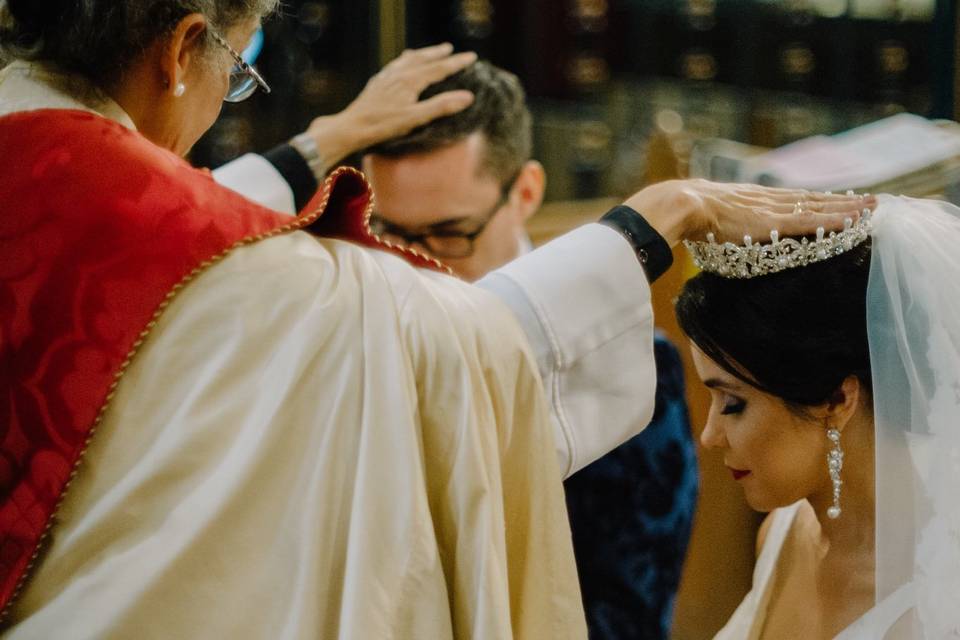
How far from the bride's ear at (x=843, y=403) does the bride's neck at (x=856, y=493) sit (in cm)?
1

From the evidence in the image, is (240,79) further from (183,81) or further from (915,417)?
(915,417)

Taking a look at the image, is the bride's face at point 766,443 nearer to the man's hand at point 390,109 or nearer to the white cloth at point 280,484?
the white cloth at point 280,484

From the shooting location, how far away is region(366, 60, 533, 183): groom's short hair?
266cm

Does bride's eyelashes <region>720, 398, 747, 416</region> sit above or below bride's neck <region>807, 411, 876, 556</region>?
above

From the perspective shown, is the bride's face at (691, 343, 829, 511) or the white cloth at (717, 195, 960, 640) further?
the bride's face at (691, 343, 829, 511)

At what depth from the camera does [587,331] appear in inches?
62.6

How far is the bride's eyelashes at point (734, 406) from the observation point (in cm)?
191

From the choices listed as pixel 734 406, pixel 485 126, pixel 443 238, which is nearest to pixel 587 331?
pixel 734 406

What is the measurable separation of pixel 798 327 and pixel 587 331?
40 cm

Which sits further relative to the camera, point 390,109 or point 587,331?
point 390,109

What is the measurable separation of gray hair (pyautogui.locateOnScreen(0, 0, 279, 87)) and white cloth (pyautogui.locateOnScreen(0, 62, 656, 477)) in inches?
18.5

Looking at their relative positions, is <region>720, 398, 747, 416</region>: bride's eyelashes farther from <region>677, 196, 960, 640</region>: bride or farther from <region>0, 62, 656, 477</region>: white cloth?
<region>0, 62, 656, 477</region>: white cloth

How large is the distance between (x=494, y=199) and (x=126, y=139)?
139 centimetres

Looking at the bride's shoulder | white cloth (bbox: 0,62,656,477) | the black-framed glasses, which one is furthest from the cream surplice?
the black-framed glasses
